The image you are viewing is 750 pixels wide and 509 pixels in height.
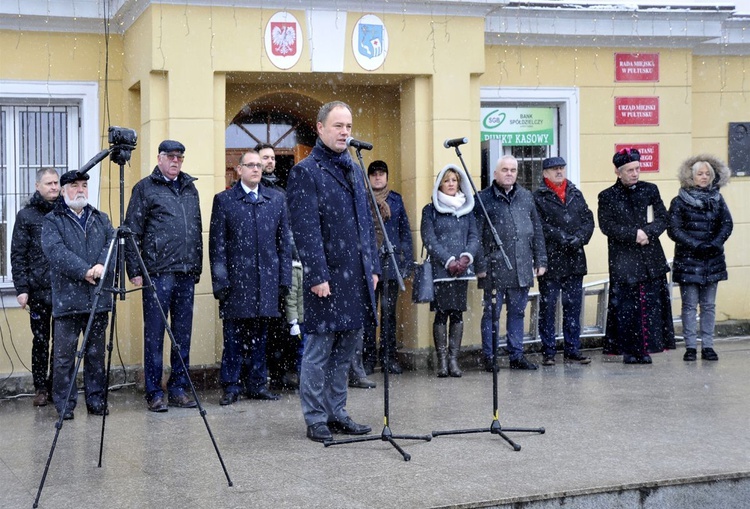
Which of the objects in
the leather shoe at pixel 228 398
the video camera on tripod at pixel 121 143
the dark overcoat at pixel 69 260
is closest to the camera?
the video camera on tripod at pixel 121 143

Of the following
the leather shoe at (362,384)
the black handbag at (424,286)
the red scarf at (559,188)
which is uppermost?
the red scarf at (559,188)

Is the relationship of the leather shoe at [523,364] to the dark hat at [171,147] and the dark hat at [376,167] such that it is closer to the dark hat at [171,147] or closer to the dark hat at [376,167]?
the dark hat at [376,167]

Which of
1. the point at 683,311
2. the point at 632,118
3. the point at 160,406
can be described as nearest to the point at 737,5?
the point at 632,118

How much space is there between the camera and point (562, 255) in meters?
10.8

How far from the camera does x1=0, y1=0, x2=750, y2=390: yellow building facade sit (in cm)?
987

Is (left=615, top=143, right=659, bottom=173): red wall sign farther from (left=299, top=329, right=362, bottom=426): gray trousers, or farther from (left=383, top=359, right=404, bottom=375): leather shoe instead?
(left=299, top=329, right=362, bottom=426): gray trousers

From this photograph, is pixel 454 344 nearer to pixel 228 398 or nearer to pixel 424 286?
pixel 424 286

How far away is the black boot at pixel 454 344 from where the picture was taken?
10.2m

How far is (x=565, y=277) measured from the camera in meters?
10.9

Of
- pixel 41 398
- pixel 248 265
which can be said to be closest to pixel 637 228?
pixel 248 265

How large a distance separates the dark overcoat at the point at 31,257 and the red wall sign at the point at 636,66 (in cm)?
621

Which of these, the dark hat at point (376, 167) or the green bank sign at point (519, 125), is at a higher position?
the green bank sign at point (519, 125)

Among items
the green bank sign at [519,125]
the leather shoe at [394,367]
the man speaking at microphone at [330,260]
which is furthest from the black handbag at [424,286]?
the man speaking at microphone at [330,260]

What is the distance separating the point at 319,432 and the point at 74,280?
2.40 m
